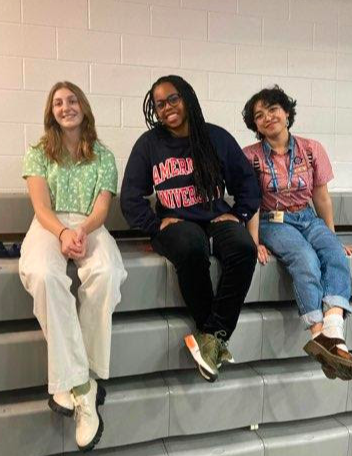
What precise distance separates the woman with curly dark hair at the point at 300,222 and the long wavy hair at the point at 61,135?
0.83 m

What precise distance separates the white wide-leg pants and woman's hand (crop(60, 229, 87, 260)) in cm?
A: 3

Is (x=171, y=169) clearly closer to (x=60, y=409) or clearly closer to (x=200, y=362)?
(x=200, y=362)

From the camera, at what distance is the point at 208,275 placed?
189cm

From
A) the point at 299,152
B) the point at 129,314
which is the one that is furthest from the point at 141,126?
the point at 129,314

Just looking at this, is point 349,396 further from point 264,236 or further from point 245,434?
point 264,236

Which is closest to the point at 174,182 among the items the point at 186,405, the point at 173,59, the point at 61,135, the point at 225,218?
the point at 225,218

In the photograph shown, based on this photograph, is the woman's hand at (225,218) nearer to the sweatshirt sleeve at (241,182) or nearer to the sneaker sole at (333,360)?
the sweatshirt sleeve at (241,182)

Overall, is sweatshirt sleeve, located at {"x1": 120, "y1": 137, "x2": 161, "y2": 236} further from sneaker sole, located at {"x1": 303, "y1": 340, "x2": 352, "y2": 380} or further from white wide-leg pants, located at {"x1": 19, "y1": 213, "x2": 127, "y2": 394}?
sneaker sole, located at {"x1": 303, "y1": 340, "x2": 352, "y2": 380}

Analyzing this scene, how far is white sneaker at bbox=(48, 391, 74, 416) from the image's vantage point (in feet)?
5.38

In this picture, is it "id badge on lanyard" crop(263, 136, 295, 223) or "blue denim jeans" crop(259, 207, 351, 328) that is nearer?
"blue denim jeans" crop(259, 207, 351, 328)

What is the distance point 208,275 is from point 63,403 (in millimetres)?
739

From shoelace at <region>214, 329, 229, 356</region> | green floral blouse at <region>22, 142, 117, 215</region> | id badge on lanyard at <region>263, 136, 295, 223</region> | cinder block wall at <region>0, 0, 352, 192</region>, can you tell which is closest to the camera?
shoelace at <region>214, 329, 229, 356</region>

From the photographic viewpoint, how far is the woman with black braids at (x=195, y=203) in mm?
1867

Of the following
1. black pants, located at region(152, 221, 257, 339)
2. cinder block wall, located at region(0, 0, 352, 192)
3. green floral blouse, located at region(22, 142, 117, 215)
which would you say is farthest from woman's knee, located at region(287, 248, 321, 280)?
cinder block wall, located at region(0, 0, 352, 192)
